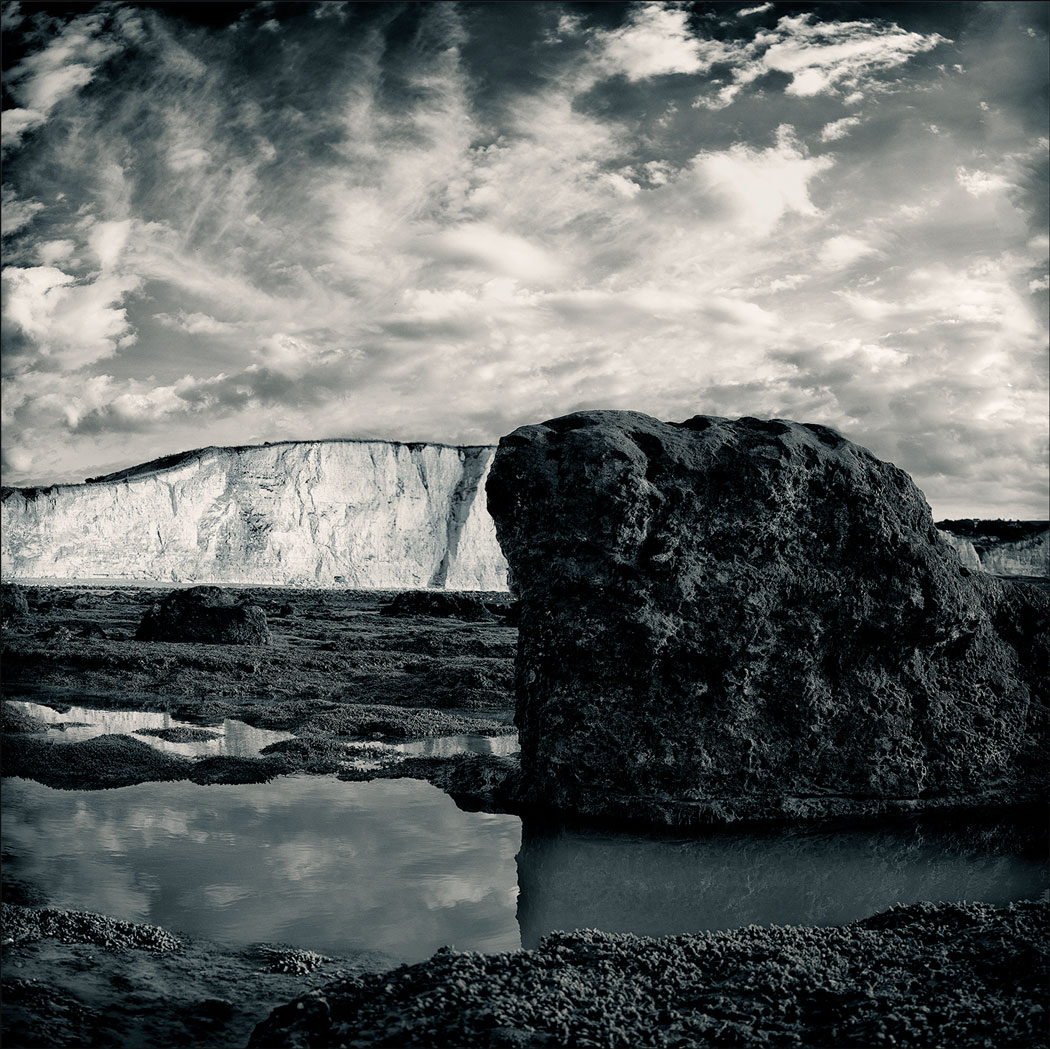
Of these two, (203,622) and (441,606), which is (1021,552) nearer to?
(441,606)

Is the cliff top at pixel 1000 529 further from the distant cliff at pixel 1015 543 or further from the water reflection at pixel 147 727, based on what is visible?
the water reflection at pixel 147 727

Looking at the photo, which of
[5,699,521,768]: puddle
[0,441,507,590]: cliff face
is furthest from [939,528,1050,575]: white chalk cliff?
[5,699,521,768]: puddle

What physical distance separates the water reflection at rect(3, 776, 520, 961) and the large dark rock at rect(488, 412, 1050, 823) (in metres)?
1.14

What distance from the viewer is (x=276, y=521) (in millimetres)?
60938

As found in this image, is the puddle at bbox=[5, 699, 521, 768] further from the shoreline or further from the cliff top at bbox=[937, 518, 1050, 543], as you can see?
the cliff top at bbox=[937, 518, 1050, 543]

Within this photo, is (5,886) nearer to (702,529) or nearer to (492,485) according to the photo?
(492,485)

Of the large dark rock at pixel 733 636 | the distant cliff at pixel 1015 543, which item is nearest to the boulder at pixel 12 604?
the large dark rock at pixel 733 636

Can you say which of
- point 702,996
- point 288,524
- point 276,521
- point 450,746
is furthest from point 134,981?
point 288,524

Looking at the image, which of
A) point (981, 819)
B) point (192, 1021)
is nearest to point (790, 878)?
point (981, 819)

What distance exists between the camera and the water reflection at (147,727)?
25.9 ft

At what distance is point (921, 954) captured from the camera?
3.58 metres

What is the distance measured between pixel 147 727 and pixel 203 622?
823cm

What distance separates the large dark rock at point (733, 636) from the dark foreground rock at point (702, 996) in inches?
94.2

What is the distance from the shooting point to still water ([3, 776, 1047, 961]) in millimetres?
4262
